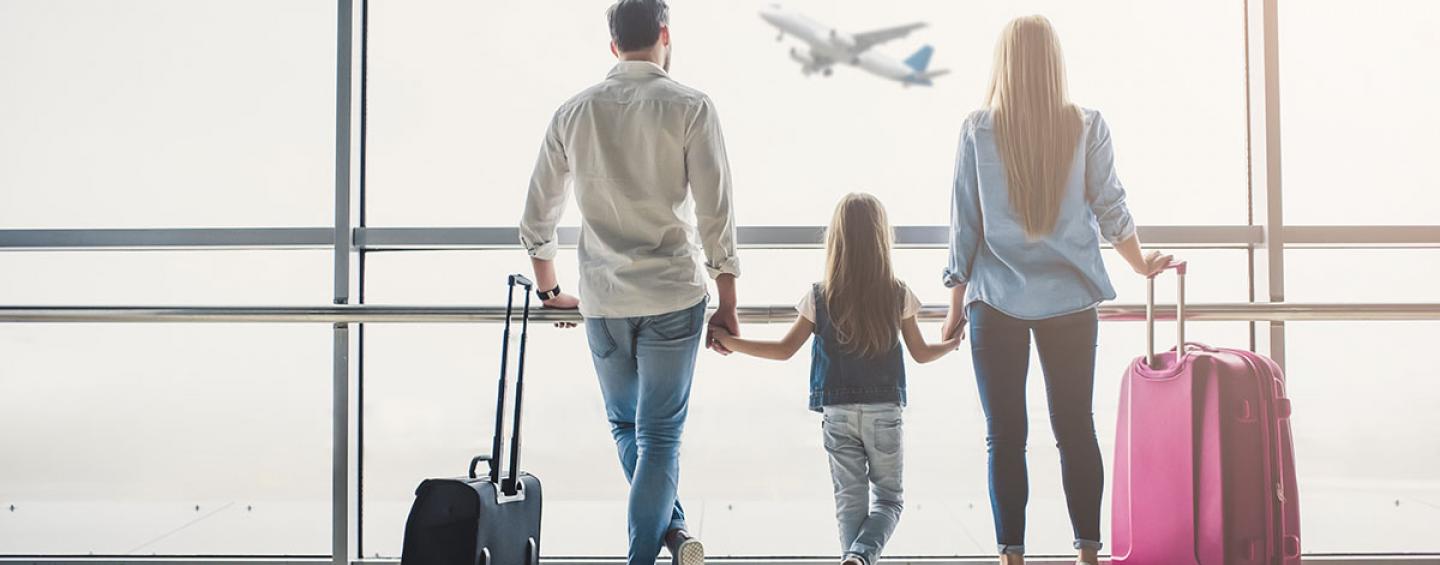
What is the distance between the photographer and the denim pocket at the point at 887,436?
1.93 m

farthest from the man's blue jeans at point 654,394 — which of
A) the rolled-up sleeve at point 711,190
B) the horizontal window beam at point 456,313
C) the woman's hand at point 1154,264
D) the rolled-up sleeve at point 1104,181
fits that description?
the woman's hand at point 1154,264

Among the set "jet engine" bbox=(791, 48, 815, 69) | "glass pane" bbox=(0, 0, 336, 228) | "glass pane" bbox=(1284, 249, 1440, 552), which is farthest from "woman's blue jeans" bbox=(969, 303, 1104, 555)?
"glass pane" bbox=(0, 0, 336, 228)

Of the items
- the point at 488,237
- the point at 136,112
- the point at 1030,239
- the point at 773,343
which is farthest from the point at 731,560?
the point at 136,112

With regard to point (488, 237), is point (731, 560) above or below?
below

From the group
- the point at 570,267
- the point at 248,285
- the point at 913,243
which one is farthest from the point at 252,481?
the point at 913,243

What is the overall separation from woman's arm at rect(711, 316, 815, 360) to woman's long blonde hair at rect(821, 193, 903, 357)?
8cm

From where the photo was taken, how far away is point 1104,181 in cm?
182

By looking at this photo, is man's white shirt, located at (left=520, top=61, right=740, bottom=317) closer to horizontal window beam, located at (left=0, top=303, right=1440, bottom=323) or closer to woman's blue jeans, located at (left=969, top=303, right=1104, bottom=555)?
horizontal window beam, located at (left=0, top=303, right=1440, bottom=323)

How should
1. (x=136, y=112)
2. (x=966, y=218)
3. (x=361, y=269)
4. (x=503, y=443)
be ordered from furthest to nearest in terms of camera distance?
(x=136, y=112) → (x=361, y=269) → (x=966, y=218) → (x=503, y=443)

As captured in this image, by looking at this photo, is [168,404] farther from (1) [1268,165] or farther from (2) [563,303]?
(1) [1268,165]

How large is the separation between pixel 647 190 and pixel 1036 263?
2.65 ft

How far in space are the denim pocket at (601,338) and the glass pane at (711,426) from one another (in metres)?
0.67

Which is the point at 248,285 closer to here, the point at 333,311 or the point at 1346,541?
the point at 333,311

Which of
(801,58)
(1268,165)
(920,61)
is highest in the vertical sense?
(801,58)
